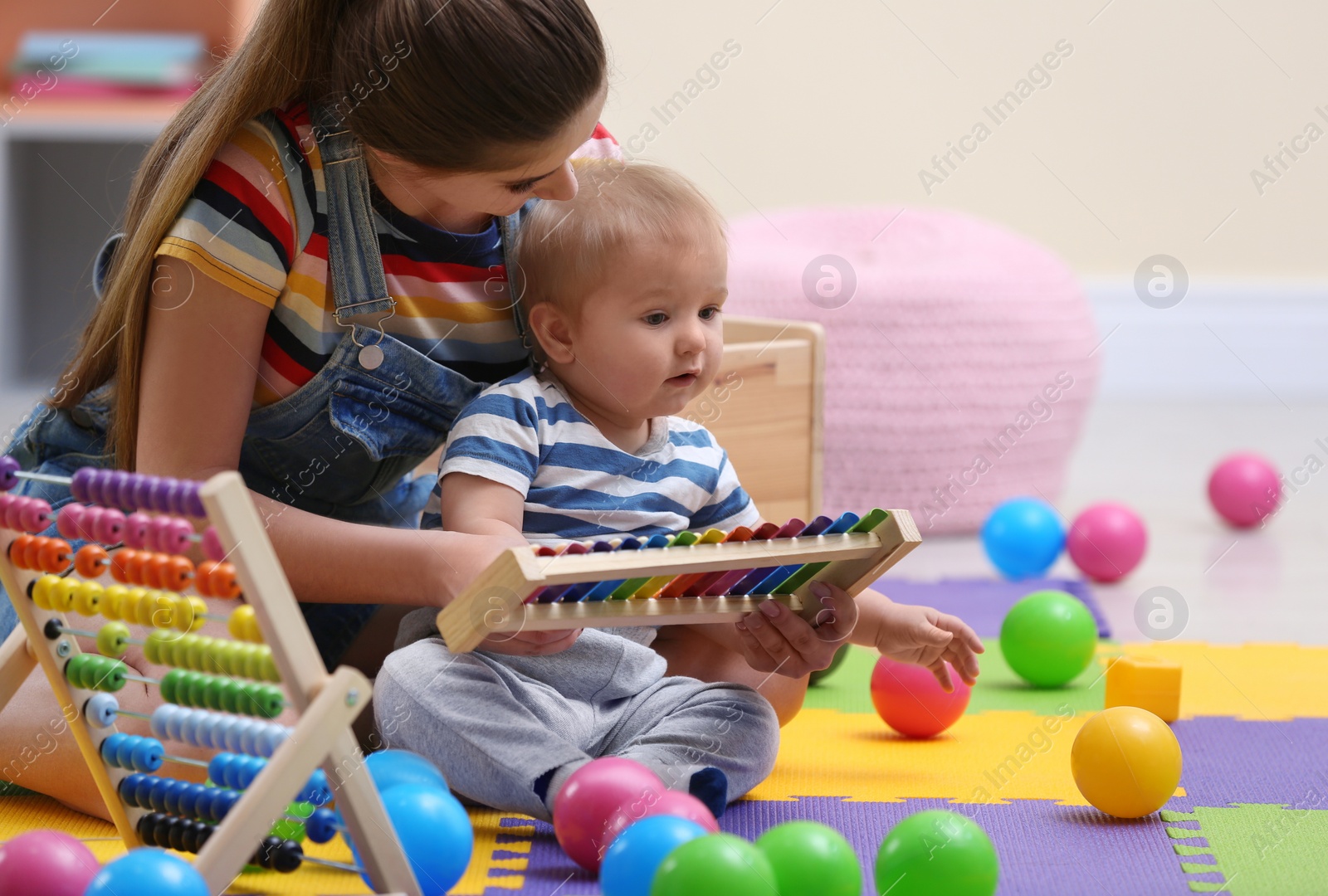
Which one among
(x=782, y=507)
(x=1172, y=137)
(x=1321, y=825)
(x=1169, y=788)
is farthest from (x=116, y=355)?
(x=1172, y=137)

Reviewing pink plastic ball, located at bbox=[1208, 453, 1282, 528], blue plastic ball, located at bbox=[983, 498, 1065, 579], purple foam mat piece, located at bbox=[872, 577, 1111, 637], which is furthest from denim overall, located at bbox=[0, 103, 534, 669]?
pink plastic ball, located at bbox=[1208, 453, 1282, 528]

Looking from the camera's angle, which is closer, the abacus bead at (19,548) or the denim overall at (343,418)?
the abacus bead at (19,548)

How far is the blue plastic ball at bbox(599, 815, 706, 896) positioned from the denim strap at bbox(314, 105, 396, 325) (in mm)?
Answer: 459

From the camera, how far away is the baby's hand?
0.98 meters

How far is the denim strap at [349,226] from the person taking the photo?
100 centimetres

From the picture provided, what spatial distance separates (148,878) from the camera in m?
0.66

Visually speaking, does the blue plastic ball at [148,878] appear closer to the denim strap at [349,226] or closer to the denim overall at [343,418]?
the denim overall at [343,418]

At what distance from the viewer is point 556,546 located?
800 millimetres

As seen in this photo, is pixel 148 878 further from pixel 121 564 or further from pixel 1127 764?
pixel 1127 764

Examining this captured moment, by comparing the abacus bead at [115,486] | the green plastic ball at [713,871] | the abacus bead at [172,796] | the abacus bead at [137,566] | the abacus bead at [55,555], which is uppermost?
the green plastic ball at [713,871]

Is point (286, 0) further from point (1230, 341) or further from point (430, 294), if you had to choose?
point (1230, 341)

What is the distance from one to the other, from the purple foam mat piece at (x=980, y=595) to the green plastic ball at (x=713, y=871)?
2.92ft

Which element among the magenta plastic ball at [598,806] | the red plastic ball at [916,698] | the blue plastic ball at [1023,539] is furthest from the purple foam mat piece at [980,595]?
the magenta plastic ball at [598,806]

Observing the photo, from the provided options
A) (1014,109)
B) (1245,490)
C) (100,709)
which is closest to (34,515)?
(100,709)
